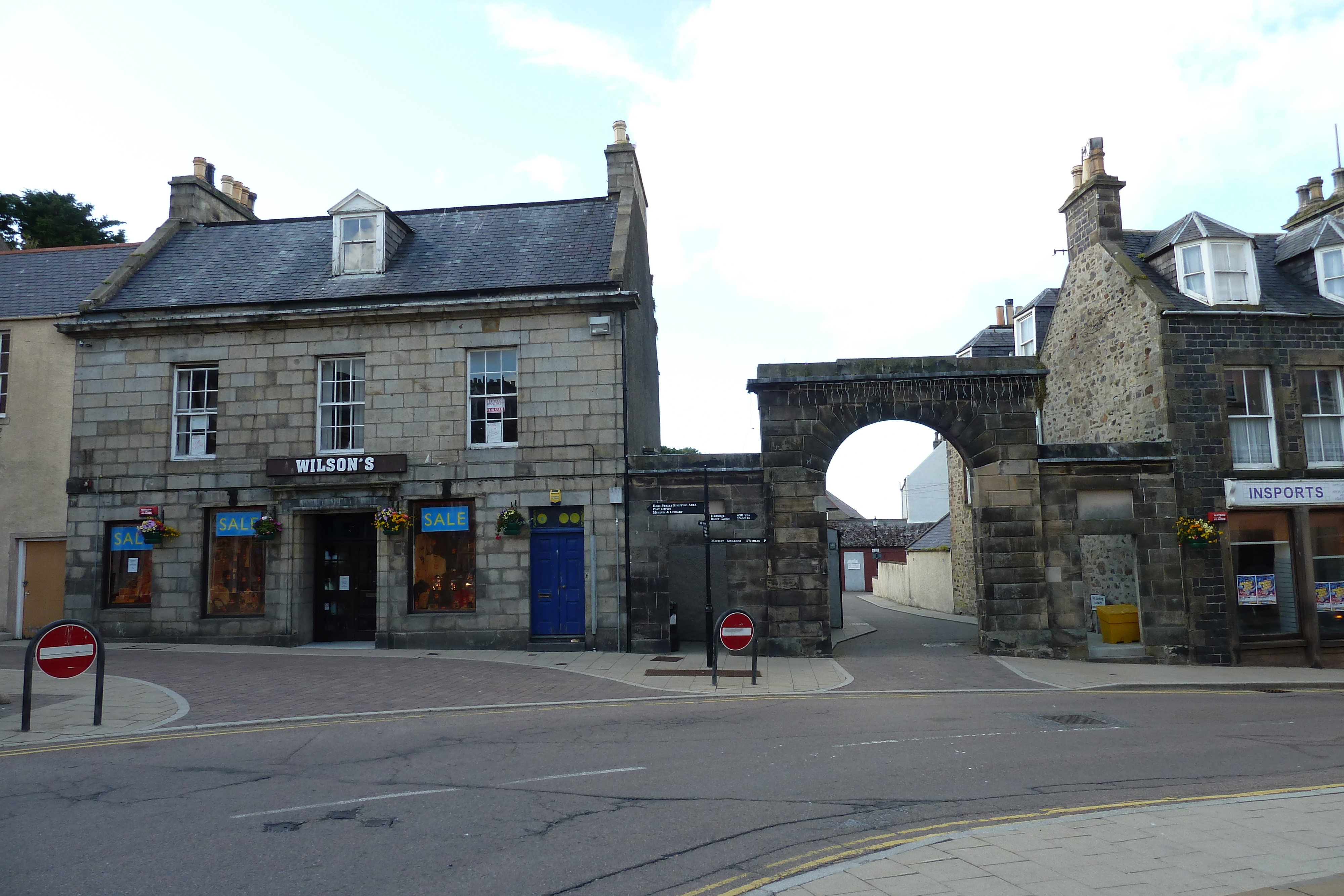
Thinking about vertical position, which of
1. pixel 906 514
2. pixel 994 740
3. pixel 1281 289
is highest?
pixel 1281 289

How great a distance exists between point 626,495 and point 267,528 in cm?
783

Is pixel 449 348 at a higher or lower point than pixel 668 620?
higher

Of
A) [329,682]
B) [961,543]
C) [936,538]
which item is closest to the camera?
[329,682]

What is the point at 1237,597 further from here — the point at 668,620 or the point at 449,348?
the point at 449,348

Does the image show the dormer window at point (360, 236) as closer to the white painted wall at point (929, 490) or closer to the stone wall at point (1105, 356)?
the stone wall at point (1105, 356)

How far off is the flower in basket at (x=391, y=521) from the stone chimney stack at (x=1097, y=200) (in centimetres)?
1826

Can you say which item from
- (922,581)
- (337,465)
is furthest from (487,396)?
(922,581)

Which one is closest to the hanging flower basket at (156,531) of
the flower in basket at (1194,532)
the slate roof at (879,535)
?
the flower in basket at (1194,532)

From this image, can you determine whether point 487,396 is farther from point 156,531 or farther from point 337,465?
point 156,531

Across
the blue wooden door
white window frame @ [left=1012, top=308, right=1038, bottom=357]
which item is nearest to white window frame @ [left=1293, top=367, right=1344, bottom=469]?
white window frame @ [left=1012, top=308, right=1038, bottom=357]

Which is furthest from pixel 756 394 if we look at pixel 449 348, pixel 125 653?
pixel 125 653

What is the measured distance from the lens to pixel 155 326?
19.1 meters

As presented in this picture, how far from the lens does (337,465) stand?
18422mm

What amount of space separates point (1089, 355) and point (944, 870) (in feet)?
64.7
